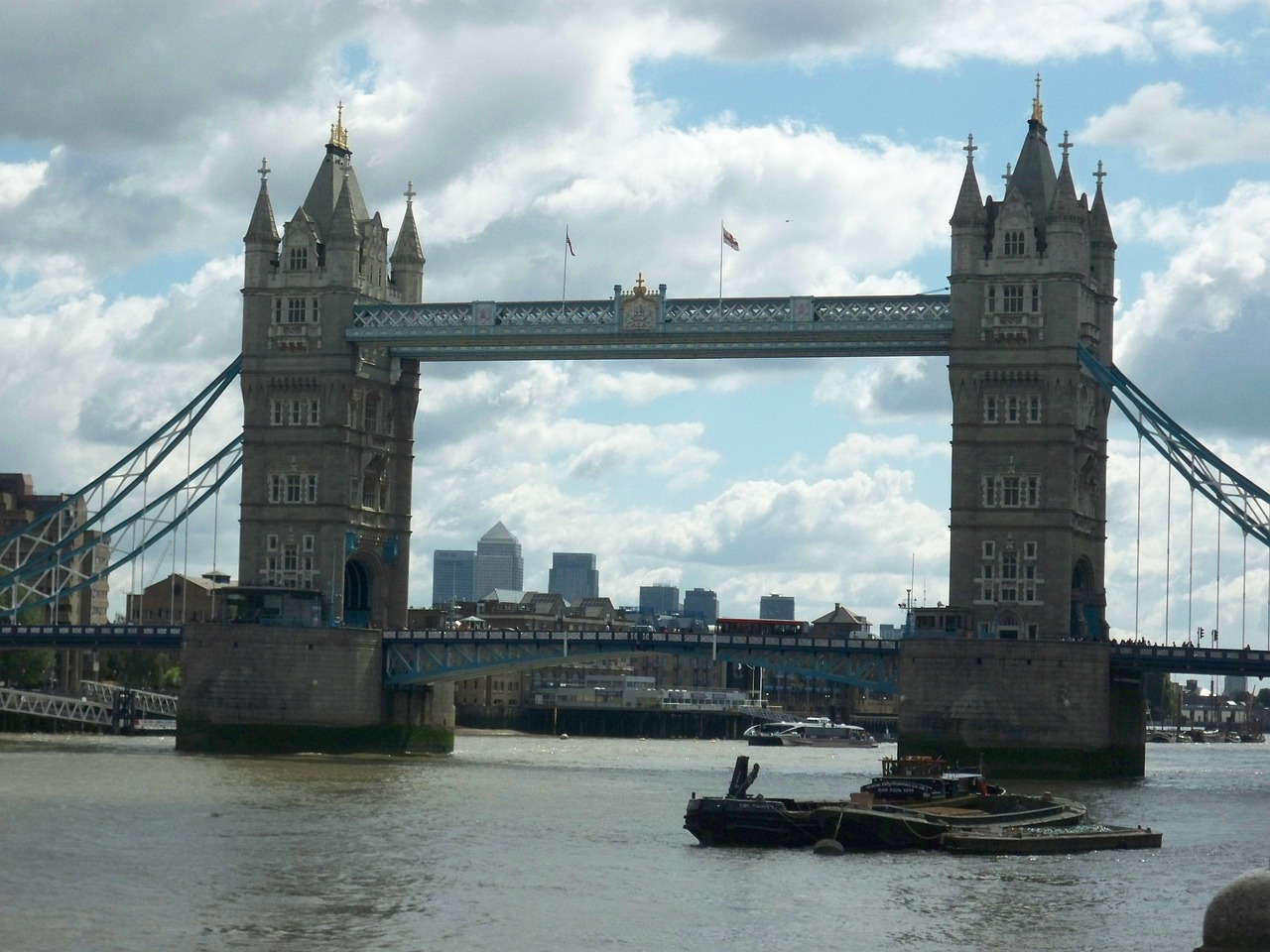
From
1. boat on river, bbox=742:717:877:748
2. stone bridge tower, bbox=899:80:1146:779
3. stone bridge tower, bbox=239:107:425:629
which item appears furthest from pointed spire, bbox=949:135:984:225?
boat on river, bbox=742:717:877:748

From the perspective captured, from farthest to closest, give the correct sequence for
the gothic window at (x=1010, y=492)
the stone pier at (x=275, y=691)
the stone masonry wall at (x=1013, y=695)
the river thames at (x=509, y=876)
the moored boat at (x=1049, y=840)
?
the stone pier at (x=275, y=691) < the gothic window at (x=1010, y=492) < the stone masonry wall at (x=1013, y=695) < the moored boat at (x=1049, y=840) < the river thames at (x=509, y=876)

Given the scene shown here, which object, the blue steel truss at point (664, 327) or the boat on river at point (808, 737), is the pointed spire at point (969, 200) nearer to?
the blue steel truss at point (664, 327)

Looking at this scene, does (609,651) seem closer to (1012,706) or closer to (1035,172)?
(1012,706)

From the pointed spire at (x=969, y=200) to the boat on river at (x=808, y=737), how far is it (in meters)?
77.3

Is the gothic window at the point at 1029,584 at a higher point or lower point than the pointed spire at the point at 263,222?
lower

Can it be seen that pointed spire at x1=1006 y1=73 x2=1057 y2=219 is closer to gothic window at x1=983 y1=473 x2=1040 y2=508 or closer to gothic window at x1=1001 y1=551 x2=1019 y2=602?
gothic window at x1=983 y1=473 x2=1040 y2=508

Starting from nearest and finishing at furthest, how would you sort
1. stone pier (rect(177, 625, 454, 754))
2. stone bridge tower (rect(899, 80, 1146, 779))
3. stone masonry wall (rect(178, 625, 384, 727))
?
1. stone bridge tower (rect(899, 80, 1146, 779))
2. stone pier (rect(177, 625, 454, 754))
3. stone masonry wall (rect(178, 625, 384, 727))

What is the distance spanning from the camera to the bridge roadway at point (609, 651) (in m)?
107

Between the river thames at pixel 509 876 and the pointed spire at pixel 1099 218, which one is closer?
the river thames at pixel 509 876

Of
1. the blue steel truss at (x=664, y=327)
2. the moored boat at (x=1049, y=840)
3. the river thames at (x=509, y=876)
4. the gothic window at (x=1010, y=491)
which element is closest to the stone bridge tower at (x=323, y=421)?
the blue steel truss at (x=664, y=327)

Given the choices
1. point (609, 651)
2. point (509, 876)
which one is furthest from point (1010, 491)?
point (509, 876)

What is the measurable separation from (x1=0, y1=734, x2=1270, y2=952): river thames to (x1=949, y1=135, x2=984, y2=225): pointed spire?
28.9 m

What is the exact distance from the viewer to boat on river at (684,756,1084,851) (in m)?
66.2

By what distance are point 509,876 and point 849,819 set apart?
11822mm
